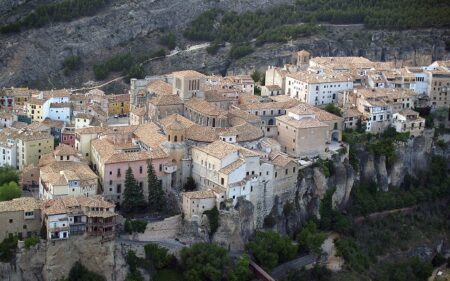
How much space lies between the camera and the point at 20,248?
117ft

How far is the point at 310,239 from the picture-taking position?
4188 cm

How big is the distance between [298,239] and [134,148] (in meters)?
8.90

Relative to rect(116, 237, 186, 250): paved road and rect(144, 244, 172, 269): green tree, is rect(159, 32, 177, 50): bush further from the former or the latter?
rect(144, 244, 172, 269): green tree

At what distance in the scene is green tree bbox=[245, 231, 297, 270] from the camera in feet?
131

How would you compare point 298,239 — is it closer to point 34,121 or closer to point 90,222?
point 90,222

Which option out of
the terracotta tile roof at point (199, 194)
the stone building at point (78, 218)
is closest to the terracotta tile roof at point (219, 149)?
the terracotta tile roof at point (199, 194)

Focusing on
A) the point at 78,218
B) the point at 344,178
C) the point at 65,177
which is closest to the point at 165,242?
the point at 78,218

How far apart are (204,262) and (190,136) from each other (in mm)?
7259

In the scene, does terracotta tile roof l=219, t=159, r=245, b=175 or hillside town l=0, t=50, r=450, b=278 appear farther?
terracotta tile roof l=219, t=159, r=245, b=175

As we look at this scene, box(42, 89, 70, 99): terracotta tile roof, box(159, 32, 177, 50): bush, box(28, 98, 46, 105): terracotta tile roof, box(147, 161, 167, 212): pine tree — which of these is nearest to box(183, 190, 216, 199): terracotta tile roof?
box(147, 161, 167, 212): pine tree

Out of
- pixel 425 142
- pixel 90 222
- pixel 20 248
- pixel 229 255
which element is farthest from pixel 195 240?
pixel 425 142

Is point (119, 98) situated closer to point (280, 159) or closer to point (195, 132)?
point (195, 132)

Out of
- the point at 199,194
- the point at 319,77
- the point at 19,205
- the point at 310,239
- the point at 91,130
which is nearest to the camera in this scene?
the point at 19,205

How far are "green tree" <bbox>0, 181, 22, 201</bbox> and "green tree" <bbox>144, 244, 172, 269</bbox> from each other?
258 inches
